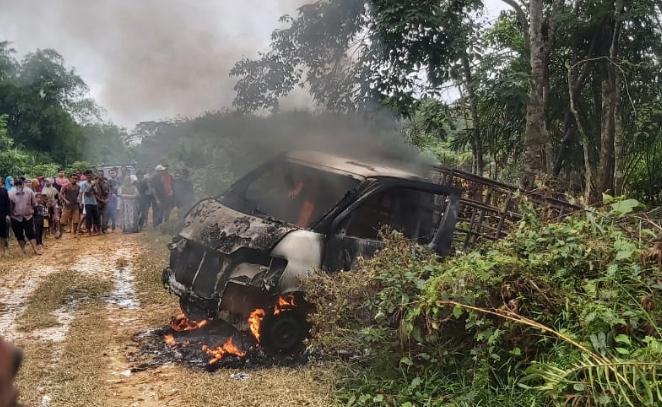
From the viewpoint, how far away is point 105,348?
5.39 m

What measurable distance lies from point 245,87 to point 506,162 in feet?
22.7

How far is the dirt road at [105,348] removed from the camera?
4.24 metres

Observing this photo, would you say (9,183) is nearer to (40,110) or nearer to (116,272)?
(116,272)

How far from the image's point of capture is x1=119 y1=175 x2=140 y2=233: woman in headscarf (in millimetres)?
14336

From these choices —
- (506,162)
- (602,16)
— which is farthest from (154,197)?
(602,16)

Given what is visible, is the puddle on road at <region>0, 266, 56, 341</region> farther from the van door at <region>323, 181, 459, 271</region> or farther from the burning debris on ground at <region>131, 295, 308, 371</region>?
the van door at <region>323, 181, 459, 271</region>

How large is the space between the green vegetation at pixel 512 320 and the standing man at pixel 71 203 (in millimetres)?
10346

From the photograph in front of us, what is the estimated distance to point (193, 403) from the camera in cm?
411

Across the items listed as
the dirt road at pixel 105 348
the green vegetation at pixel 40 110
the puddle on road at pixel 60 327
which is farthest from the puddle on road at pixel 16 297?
the green vegetation at pixel 40 110

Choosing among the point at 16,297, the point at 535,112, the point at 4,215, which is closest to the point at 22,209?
the point at 4,215

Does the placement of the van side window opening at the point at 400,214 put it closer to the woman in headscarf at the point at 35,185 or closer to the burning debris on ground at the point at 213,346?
the burning debris on ground at the point at 213,346

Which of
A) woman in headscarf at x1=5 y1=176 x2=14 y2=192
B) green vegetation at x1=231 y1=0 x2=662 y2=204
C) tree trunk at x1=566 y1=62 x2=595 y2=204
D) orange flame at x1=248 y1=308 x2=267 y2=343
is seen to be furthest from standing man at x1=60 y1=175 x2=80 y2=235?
tree trunk at x1=566 y1=62 x2=595 y2=204

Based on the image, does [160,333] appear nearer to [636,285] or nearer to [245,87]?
[636,285]

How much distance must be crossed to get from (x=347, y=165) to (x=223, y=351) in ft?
7.26
